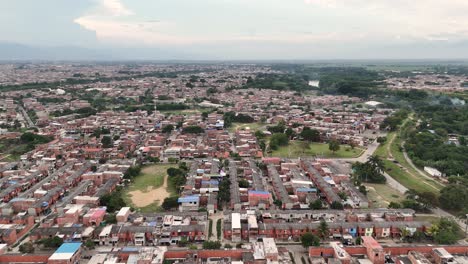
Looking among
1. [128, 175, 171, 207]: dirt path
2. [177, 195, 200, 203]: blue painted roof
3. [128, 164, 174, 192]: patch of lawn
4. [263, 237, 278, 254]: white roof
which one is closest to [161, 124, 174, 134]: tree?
[128, 164, 174, 192]: patch of lawn

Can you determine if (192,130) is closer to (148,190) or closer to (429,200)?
(148,190)

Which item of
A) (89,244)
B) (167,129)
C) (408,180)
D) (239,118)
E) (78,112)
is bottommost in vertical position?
(408,180)

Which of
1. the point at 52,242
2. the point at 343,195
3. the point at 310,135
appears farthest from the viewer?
the point at 310,135

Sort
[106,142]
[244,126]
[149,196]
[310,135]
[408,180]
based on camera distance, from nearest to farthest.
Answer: [149,196] < [408,180] < [106,142] < [310,135] < [244,126]

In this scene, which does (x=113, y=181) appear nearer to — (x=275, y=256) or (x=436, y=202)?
(x=275, y=256)

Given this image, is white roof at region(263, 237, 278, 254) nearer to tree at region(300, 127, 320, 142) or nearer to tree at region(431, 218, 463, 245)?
tree at region(431, 218, 463, 245)

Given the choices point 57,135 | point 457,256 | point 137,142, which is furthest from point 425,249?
point 57,135

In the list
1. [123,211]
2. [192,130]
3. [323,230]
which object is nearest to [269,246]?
[323,230]
